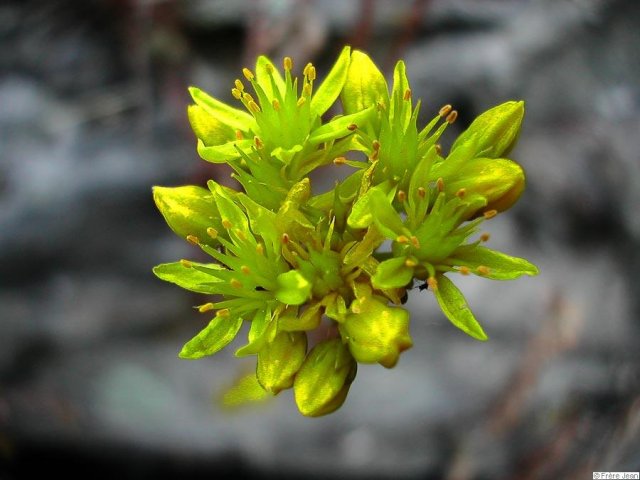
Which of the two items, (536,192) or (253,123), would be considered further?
(536,192)

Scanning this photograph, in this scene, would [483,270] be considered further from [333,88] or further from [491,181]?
[333,88]

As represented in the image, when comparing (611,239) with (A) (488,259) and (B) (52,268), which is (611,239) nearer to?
(A) (488,259)

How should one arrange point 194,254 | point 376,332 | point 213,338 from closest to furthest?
point 376,332, point 213,338, point 194,254

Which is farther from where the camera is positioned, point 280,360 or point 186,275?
point 186,275

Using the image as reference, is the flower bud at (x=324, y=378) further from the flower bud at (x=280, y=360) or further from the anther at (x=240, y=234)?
the anther at (x=240, y=234)

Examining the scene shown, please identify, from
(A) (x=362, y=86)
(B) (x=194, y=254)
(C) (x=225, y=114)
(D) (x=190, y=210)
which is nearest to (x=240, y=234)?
(D) (x=190, y=210)

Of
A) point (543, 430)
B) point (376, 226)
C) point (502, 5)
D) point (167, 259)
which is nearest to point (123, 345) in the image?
point (167, 259)

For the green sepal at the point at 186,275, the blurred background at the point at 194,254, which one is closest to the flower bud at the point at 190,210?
the green sepal at the point at 186,275
